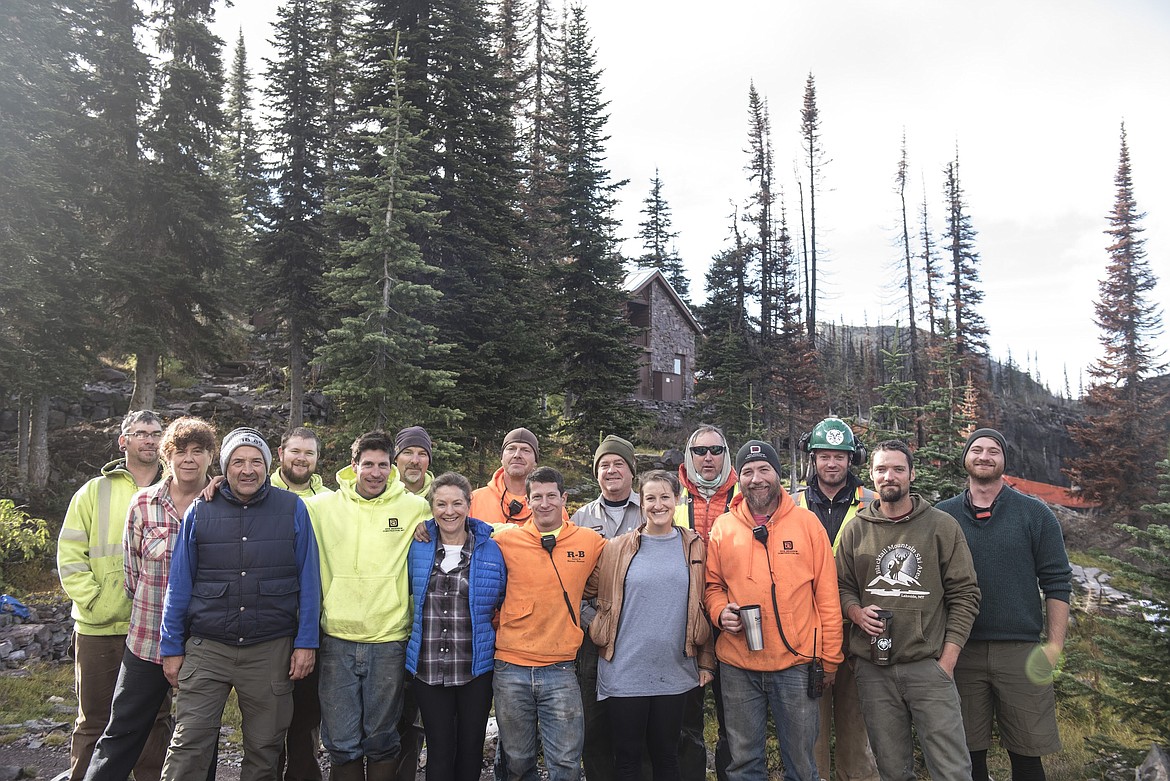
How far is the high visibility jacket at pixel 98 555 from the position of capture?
4547 millimetres

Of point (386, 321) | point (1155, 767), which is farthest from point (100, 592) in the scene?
point (386, 321)

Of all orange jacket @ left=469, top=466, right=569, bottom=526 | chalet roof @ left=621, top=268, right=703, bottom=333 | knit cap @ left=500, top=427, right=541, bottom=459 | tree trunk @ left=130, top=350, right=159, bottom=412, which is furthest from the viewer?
chalet roof @ left=621, top=268, right=703, bottom=333

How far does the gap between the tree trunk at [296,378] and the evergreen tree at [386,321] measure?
22.4 feet

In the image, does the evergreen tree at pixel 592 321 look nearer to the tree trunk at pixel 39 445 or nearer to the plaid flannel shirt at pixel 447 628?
the tree trunk at pixel 39 445

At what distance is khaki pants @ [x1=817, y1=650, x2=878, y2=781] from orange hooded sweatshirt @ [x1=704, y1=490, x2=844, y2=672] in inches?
37.8

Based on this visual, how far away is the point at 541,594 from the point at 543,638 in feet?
0.92

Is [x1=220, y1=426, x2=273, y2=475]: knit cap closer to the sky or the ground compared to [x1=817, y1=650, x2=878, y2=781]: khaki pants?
closer to the sky

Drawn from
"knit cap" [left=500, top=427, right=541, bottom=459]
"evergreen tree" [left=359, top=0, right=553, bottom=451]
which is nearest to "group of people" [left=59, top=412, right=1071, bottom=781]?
"knit cap" [left=500, top=427, right=541, bottom=459]

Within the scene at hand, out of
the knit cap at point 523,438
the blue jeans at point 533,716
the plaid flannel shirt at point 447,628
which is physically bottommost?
the blue jeans at point 533,716

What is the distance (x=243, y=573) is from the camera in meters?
4.06

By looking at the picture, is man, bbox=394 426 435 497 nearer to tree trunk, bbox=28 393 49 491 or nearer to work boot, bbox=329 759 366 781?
work boot, bbox=329 759 366 781

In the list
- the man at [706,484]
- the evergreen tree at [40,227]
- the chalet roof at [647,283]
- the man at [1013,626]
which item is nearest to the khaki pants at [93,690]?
the man at [706,484]

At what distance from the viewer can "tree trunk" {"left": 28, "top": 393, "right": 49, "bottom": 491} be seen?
1511 centimetres

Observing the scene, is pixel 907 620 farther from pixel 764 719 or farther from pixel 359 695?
pixel 359 695
